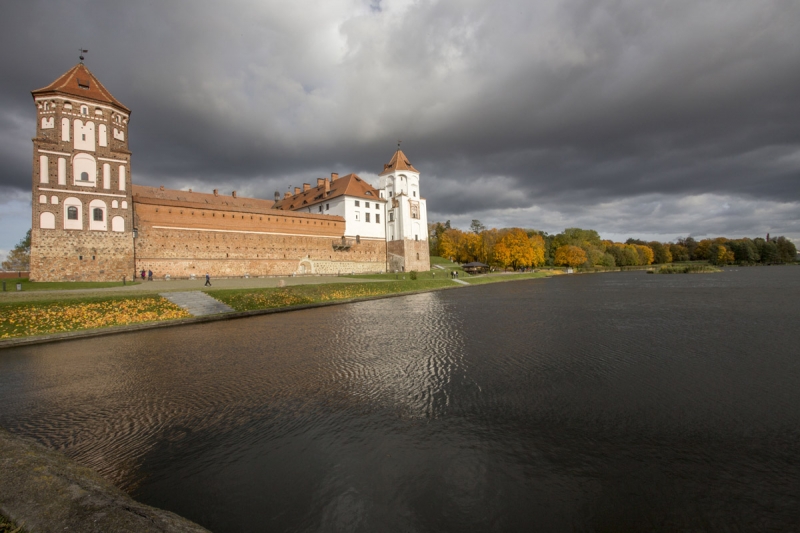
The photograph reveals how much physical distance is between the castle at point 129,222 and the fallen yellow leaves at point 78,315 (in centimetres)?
1719

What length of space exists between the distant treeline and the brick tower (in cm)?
5412

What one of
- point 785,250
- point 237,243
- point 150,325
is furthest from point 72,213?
point 785,250

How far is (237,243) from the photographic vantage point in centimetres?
3972

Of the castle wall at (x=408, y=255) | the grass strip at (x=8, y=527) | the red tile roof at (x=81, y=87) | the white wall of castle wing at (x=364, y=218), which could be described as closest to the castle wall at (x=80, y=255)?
the red tile roof at (x=81, y=87)

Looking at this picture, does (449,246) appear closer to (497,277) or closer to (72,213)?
(497,277)

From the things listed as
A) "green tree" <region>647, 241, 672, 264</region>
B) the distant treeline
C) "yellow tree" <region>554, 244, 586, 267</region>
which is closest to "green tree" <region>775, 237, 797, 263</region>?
the distant treeline

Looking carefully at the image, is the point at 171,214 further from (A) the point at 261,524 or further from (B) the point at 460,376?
(A) the point at 261,524

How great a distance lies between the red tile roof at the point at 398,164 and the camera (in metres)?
55.0

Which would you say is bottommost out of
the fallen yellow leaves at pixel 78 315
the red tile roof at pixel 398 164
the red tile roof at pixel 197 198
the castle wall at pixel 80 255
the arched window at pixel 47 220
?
the fallen yellow leaves at pixel 78 315

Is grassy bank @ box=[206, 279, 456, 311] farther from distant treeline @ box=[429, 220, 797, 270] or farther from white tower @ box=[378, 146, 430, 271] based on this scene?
distant treeline @ box=[429, 220, 797, 270]

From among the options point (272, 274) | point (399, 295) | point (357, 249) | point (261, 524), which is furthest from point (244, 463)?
point (357, 249)

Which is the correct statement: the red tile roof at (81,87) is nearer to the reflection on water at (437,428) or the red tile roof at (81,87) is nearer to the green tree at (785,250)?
the reflection on water at (437,428)

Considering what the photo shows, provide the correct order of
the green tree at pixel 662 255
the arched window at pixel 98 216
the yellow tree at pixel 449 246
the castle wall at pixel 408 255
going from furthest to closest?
the green tree at pixel 662 255 < the yellow tree at pixel 449 246 < the castle wall at pixel 408 255 < the arched window at pixel 98 216

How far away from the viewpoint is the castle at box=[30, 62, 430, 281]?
29.5 metres
